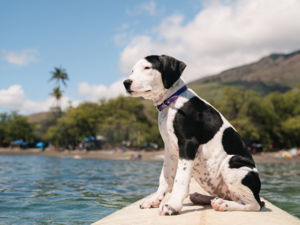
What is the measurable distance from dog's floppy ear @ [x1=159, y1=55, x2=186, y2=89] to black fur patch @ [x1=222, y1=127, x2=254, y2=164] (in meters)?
0.95

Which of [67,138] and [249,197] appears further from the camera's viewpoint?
[67,138]

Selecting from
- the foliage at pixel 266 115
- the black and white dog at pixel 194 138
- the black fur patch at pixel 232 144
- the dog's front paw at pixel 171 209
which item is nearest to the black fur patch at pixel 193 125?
the black and white dog at pixel 194 138

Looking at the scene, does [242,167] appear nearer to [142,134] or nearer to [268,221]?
[268,221]

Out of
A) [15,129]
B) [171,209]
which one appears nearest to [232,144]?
A: [171,209]

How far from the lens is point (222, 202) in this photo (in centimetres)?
350

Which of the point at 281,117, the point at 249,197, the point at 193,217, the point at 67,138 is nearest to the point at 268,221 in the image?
the point at 249,197

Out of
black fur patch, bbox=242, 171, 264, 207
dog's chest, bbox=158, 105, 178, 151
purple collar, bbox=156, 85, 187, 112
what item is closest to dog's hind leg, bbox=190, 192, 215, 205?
black fur patch, bbox=242, 171, 264, 207

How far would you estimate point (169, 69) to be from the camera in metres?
3.54

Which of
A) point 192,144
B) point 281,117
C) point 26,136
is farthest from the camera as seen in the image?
point 26,136

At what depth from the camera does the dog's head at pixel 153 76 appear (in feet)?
11.2

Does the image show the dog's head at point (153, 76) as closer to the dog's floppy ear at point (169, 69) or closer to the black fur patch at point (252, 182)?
the dog's floppy ear at point (169, 69)

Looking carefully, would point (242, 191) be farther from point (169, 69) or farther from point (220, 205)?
point (169, 69)

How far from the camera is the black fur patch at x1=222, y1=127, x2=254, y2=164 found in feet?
11.8

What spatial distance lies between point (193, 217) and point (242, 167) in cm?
91
